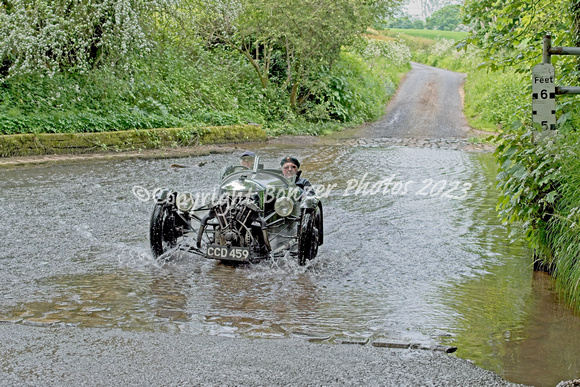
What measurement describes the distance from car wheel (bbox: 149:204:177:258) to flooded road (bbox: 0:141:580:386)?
0.23 meters

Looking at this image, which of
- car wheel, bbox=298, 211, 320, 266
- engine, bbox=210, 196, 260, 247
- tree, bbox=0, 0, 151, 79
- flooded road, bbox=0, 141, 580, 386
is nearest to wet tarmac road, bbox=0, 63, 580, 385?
flooded road, bbox=0, 141, 580, 386

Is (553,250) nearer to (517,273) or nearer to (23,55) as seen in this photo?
(517,273)

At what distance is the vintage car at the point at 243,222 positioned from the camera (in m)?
7.90

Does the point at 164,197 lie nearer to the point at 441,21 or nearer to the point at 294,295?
the point at 294,295

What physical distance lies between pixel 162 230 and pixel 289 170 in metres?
2.17

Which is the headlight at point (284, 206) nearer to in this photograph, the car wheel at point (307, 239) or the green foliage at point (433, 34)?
the car wheel at point (307, 239)

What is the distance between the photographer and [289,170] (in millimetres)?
9453

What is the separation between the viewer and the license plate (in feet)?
25.0

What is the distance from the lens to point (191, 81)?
24.0 meters

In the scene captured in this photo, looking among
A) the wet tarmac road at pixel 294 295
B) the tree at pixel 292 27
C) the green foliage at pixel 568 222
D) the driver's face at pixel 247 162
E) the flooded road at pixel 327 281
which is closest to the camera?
the wet tarmac road at pixel 294 295

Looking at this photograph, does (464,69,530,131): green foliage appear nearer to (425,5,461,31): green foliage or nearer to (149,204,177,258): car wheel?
(149,204,177,258): car wheel

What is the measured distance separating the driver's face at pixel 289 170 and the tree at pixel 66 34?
1055 cm

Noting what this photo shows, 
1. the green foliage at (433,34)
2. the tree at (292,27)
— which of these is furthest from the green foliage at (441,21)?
the tree at (292,27)

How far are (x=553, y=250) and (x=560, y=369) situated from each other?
2725 mm
